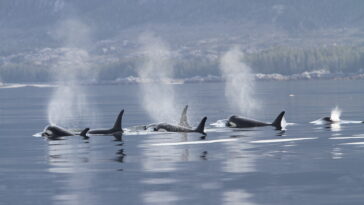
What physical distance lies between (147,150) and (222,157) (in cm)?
692

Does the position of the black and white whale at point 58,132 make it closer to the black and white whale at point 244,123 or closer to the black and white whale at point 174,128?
the black and white whale at point 174,128

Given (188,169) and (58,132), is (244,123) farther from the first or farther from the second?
(188,169)

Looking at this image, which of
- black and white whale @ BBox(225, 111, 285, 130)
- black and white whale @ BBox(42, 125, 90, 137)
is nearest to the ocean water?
black and white whale @ BBox(42, 125, 90, 137)

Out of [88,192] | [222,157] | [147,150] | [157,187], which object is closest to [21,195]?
[88,192]

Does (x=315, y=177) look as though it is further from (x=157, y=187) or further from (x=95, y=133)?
(x=95, y=133)

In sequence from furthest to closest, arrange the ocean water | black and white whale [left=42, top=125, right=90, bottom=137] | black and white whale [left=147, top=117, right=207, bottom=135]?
1. black and white whale [left=147, top=117, right=207, bottom=135]
2. black and white whale [left=42, top=125, right=90, bottom=137]
3. the ocean water

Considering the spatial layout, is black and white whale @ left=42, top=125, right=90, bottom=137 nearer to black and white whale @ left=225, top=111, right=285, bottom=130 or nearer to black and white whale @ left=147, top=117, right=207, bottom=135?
black and white whale @ left=147, top=117, right=207, bottom=135

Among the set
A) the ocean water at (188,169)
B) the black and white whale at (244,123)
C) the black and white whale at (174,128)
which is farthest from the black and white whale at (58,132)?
the black and white whale at (244,123)

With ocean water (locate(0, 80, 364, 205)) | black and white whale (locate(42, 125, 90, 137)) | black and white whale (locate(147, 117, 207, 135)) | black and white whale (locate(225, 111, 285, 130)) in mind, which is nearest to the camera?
ocean water (locate(0, 80, 364, 205))

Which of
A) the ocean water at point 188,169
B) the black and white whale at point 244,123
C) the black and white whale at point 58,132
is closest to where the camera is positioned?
the ocean water at point 188,169

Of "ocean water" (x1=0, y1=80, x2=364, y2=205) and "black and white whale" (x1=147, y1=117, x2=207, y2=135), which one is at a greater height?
"black and white whale" (x1=147, y1=117, x2=207, y2=135)

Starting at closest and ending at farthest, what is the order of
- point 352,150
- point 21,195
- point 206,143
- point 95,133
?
1. point 21,195
2. point 352,150
3. point 206,143
4. point 95,133

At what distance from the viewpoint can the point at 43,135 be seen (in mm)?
77625

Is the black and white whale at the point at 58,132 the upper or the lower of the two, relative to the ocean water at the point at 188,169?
upper
